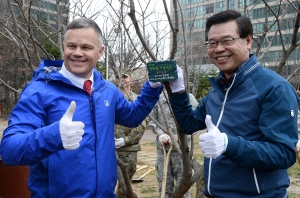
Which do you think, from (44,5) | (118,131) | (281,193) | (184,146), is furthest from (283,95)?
(44,5)

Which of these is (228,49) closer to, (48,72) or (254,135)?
(254,135)

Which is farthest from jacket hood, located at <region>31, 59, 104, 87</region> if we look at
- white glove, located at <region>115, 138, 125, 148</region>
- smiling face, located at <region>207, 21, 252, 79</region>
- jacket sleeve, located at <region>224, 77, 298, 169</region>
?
white glove, located at <region>115, 138, 125, 148</region>

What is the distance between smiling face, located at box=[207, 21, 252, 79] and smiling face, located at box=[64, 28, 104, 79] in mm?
669

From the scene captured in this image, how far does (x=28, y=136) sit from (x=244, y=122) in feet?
3.38

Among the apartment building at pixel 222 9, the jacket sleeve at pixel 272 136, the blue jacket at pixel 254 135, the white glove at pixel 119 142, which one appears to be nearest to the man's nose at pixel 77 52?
the apartment building at pixel 222 9

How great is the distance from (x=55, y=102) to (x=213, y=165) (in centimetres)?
90

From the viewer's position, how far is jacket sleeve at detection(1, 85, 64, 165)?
166cm

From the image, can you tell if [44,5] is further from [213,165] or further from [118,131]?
[213,165]

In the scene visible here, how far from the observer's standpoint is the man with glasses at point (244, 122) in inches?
66.8

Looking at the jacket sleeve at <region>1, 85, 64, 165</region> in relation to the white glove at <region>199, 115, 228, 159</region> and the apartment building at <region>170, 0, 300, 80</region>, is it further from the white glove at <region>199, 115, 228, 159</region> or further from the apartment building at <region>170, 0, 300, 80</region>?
the apartment building at <region>170, 0, 300, 80</region>

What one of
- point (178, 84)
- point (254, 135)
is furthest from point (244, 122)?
point (178, 84)

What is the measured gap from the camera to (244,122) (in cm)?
183

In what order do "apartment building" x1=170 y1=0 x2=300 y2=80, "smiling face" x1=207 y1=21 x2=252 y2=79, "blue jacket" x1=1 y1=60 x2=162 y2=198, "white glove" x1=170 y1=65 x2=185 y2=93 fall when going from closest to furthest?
"blue jacket" x1=1 y1=60 x2=162 y2=198 < "smiling face" x1=207 y1=21 x2=252 y2=79 < "white glove" x1=170 y1=65 x2=185 y2=93 < "apartment building" x1=170 y1=0 x2=300 y2=80

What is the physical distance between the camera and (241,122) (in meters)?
1.84
